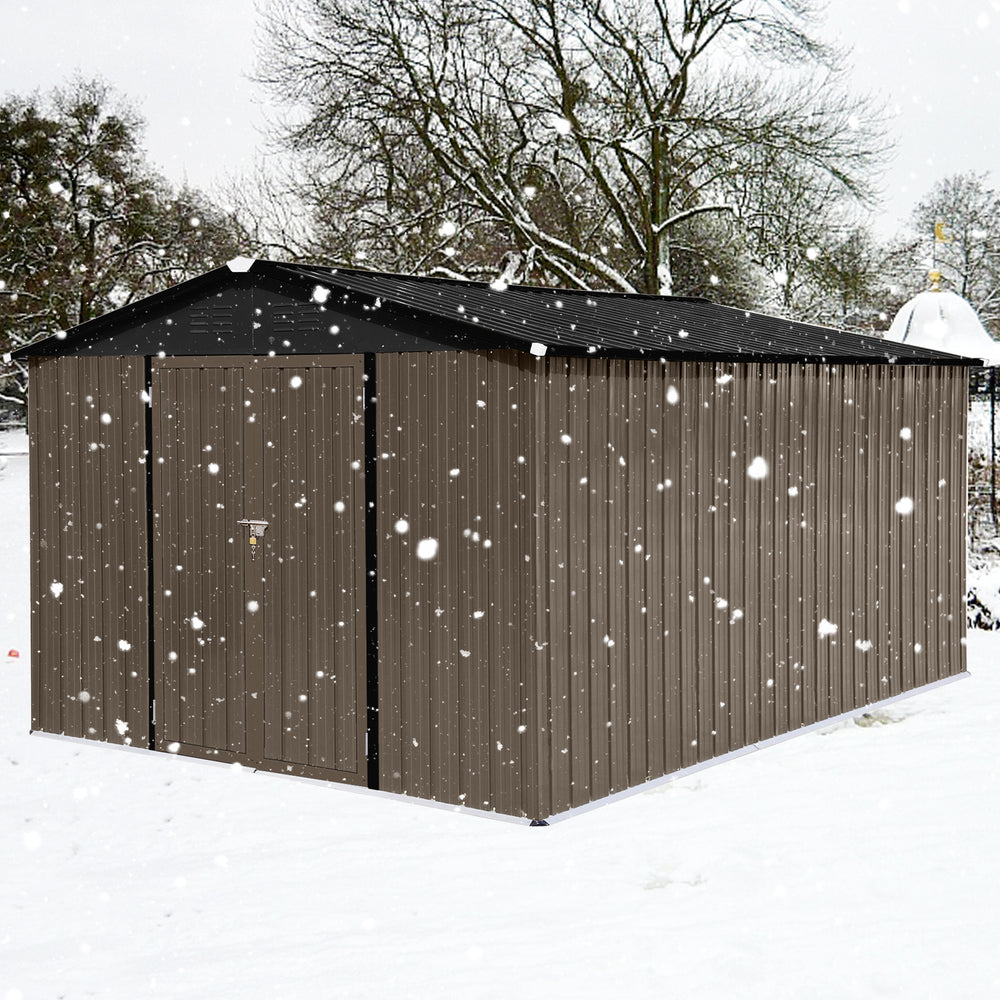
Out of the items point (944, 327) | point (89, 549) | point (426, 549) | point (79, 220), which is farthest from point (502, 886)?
point (79, 220)

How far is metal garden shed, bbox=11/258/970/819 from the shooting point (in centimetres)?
640

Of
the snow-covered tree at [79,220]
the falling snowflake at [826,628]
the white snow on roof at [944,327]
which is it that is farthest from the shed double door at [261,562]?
the snow-covered tree at [79,220]

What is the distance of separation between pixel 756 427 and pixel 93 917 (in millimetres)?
4317

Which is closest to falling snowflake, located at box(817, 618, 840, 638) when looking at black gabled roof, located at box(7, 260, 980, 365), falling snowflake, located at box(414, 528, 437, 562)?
black gabled roof, located at box(7, 260, 980, 365)

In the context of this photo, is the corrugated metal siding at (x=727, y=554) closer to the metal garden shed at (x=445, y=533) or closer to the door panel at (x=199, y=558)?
the metal garden shed at (x=445, y=533)

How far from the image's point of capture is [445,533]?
6539mm

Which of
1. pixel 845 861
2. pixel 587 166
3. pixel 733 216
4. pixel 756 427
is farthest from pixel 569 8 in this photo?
pixel 845 861

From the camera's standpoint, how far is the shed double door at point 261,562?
691 centimetres

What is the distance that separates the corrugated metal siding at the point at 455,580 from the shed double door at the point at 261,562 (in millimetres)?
205

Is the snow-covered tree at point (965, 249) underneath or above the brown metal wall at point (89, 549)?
above

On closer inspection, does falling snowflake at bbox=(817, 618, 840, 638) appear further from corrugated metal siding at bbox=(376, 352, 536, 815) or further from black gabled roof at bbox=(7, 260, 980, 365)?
corrugated metal siding at bbox=(376, 352, 536, 815)

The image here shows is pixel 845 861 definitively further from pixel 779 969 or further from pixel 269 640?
pixel 269 640

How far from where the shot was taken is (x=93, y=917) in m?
5.44

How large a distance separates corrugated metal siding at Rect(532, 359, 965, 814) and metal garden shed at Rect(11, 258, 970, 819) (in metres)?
0.02
